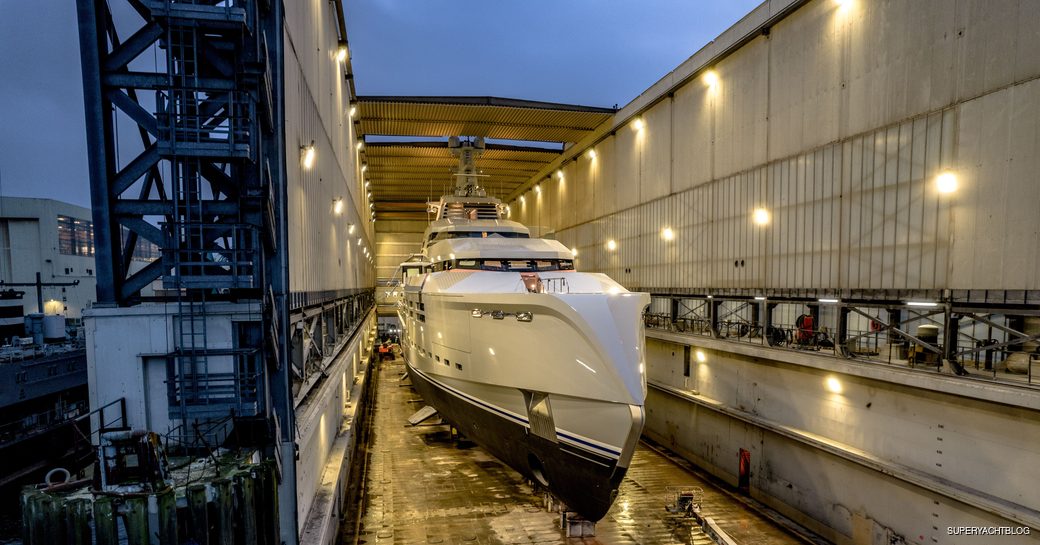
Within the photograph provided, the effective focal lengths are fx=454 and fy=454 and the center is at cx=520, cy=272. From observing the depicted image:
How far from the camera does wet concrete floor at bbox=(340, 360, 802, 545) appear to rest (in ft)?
30.4

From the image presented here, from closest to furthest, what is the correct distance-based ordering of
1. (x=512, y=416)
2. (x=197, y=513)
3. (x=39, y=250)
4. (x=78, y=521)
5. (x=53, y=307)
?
(x=78, y=521), (x=197, y=513), (x=512, y=416), (x=53, y=307), (x=39, y=250)

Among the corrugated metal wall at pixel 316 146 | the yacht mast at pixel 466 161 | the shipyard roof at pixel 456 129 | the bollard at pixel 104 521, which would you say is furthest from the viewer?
the yacht mast at pixel 466 161

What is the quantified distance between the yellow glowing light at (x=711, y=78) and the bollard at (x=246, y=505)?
50.6ft

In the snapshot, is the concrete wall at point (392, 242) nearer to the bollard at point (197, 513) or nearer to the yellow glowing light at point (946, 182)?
the yellow glowing light at point (946, 182)

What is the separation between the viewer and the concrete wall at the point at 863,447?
7070 mm

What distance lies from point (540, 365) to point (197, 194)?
592 cm

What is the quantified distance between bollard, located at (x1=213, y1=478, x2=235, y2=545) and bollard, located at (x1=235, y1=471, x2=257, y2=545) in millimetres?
79

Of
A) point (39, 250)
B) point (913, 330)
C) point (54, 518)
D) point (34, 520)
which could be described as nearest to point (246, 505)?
point (54, 518)

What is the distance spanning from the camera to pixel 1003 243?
7422 millimetres

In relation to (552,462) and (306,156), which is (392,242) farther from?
(552,462)

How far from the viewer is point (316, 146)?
10.5m

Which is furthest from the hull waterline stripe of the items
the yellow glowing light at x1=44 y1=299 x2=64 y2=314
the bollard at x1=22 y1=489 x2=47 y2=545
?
the yellow glowing light at x1=44 y1=299 x2=64 y2=314

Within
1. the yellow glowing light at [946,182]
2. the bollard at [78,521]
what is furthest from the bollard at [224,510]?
the yellow glowing light at [946,182]

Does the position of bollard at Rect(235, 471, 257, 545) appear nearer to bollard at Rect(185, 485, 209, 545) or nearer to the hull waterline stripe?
bollard at Rect(185, 485, 209, 545)
